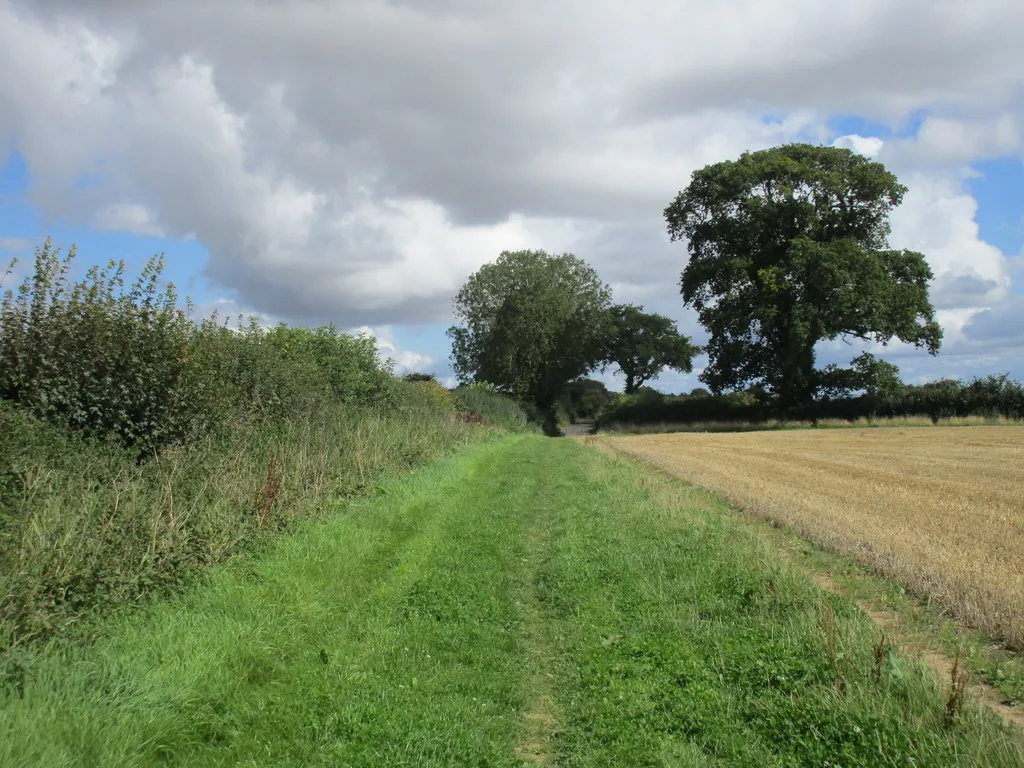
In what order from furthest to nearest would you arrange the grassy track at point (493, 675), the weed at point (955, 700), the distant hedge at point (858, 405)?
the distant hedge at point (858, 405) < the grassy track at point (493, 675) < the weed at point (955, 700)

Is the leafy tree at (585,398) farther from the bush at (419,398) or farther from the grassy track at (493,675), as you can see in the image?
the grassy track at (493,675)

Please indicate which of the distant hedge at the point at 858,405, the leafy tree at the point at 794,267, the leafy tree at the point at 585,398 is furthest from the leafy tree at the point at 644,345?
the leafy tree at the point at 794,267

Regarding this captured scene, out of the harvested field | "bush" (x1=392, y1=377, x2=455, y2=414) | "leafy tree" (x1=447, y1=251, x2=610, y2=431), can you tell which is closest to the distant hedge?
"leafy tree" (x1=447, y1=251, x2=610, y2=431)

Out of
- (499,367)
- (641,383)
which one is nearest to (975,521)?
(499,367)

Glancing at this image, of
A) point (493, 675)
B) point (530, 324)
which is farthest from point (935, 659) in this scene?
point (530, 324)

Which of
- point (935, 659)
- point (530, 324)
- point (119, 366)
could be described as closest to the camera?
point (935, 659)

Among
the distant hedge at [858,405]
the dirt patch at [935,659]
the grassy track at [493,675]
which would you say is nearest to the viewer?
the grassy track at [493,675]

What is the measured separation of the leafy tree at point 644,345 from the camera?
78688 millimetres

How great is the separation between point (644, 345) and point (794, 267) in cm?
3190

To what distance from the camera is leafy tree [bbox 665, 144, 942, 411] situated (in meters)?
45.3

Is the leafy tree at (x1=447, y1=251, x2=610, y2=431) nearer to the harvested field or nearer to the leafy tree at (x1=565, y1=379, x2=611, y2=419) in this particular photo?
the leafy tree at (x1=565, y1=379, x2=611, y2=419)

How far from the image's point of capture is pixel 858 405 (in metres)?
49.6

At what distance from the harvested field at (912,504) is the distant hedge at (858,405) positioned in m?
17.3

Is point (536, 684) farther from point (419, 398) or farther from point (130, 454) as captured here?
point (419, 398)
